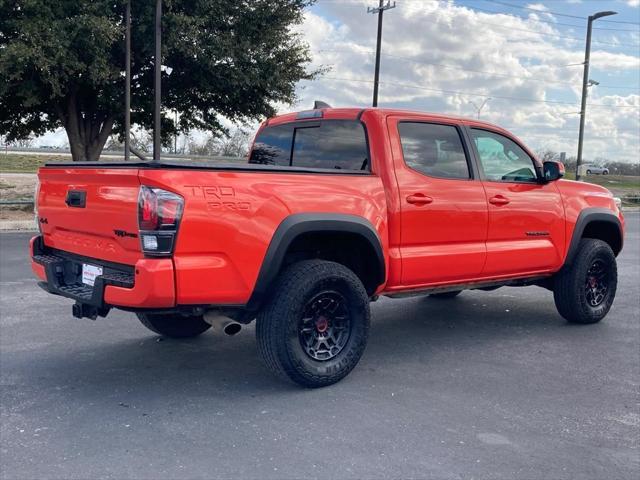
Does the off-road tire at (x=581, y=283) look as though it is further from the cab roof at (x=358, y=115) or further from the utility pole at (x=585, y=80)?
the utility pole at (x=585, y=80)

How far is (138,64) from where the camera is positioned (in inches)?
806

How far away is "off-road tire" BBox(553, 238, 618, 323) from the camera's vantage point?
6379 millimetres

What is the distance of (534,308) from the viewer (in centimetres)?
744

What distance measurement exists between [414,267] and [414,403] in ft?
3.73

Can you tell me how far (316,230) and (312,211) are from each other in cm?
13

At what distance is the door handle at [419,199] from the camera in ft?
16.3

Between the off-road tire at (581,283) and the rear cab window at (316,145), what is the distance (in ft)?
8.73

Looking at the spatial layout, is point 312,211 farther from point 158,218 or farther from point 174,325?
point 174,325

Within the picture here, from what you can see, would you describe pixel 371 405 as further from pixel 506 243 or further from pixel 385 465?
pixel 506 243

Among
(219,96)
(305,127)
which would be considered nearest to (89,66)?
(219,96)

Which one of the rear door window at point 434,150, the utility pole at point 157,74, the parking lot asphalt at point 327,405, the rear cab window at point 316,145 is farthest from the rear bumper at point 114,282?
the utility pole at point 157,74

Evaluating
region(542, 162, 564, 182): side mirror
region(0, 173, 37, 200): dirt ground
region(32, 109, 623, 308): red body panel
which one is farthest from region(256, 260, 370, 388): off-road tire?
region(0, 173, 37, 200): dirt ground

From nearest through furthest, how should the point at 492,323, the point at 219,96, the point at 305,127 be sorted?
the point at 305,127
the point at 492,323
the point at 219,96

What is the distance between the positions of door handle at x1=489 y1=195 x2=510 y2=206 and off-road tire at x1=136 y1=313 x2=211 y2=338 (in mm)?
2631
